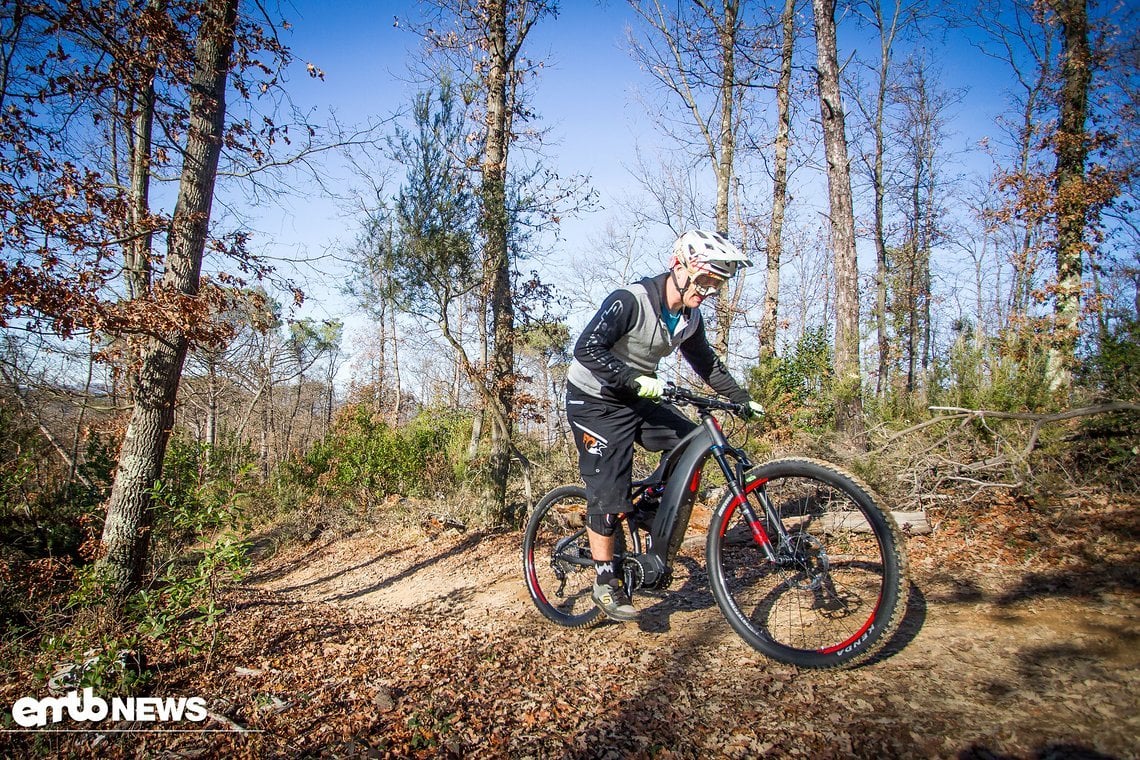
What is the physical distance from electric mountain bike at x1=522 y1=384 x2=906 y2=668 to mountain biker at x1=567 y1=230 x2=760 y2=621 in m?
0.17

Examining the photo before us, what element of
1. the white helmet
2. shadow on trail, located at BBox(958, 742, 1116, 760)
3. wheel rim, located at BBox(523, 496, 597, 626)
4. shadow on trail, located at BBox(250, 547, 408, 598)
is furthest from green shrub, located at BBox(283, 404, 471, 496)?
shadow on trail, located at BBox(958, 742, 1116, 760)

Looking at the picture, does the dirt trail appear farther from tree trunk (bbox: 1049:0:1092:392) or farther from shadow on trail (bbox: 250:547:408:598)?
tree trunk (bbox: 1049:0:1092:392)

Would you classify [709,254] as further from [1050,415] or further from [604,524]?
[1050,415]

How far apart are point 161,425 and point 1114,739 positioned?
679 cm

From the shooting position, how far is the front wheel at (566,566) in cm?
367

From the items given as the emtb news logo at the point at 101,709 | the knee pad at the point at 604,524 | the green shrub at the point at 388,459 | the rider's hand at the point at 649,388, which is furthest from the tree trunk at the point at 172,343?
the green shrub at the point at 388,459

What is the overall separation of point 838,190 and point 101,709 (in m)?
8.93

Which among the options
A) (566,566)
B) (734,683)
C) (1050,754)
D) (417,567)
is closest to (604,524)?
(566,566)

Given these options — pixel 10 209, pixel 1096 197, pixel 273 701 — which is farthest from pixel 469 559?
pixel 1096 197

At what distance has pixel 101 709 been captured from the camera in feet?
8.91

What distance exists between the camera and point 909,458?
15.8ft

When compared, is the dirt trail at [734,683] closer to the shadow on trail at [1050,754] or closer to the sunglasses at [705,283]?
the shadow on trail at [1050,754]

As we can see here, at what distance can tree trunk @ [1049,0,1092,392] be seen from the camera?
9.72 metres

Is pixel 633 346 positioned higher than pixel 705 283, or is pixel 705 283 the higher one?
pixel 705 283
